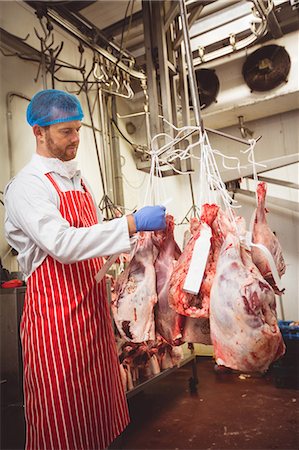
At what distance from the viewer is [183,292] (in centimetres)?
150

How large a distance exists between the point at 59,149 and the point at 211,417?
2678mm

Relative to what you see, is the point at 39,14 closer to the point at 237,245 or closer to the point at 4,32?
the point at 4,32

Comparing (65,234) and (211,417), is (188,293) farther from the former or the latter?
(211,417)

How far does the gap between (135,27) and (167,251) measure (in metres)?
3.59

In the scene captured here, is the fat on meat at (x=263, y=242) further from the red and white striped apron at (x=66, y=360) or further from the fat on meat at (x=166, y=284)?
the red and white striped apron at (x=66, y=360)

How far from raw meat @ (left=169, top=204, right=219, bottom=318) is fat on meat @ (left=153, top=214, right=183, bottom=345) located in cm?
13

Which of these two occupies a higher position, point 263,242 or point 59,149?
point 59,149

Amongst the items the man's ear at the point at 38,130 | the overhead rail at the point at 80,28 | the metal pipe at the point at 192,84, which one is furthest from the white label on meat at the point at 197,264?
the overhead rail at the point at 80,28

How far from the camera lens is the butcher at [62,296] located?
1597 mm

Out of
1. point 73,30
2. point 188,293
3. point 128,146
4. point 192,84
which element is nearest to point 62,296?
point 188,293

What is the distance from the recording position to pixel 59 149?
187 cm

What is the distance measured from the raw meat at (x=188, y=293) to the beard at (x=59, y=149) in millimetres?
753

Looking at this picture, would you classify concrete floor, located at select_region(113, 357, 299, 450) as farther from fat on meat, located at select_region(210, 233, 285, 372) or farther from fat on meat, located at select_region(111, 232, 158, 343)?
fat on meat, located at select_region(210, 233, 285, 372)

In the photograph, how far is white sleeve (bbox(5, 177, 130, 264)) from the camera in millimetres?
1560
